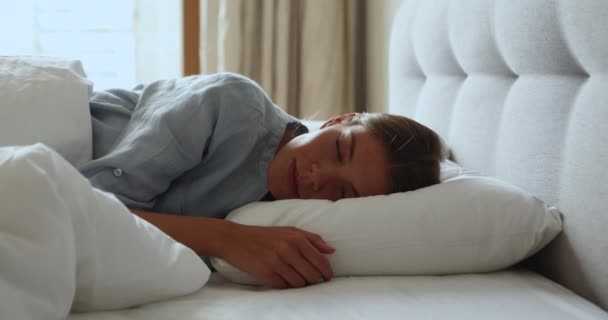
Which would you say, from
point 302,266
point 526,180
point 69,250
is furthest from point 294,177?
point 69,250

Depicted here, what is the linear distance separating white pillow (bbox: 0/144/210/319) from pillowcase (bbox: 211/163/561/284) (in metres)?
0.19

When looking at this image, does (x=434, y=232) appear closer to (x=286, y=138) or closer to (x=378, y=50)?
(x=286, y=138)

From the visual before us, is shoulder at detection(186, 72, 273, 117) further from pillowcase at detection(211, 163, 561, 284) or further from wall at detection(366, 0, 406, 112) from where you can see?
wall at detection(366, 0, 406, 112)

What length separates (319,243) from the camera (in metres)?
0.95

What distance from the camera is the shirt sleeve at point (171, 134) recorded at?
3.55 ft

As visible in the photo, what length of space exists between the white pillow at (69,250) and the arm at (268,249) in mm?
110

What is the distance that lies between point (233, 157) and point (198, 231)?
22cm

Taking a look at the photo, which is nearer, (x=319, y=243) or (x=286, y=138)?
(x=319, y=243)

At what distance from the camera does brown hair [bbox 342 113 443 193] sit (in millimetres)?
1116

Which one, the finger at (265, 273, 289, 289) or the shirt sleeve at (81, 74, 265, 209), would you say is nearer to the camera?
the finger at (265, 273, 289, 289)

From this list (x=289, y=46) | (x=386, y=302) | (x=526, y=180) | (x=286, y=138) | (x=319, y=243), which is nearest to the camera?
(x=386, y=302)

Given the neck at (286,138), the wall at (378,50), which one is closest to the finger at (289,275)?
the neck at (286,138)

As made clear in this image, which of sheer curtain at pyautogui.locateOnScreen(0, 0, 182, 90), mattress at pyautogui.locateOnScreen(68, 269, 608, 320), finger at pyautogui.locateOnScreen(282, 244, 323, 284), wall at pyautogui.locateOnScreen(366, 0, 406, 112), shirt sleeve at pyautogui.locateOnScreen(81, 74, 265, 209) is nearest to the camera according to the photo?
mattress at pyautogui.locateOnScreen(68, 269, 608, 320)

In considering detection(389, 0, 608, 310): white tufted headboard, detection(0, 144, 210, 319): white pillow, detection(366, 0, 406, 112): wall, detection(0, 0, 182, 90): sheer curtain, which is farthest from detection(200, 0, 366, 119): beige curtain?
detection(0, 144, 210, 319): white pillow
